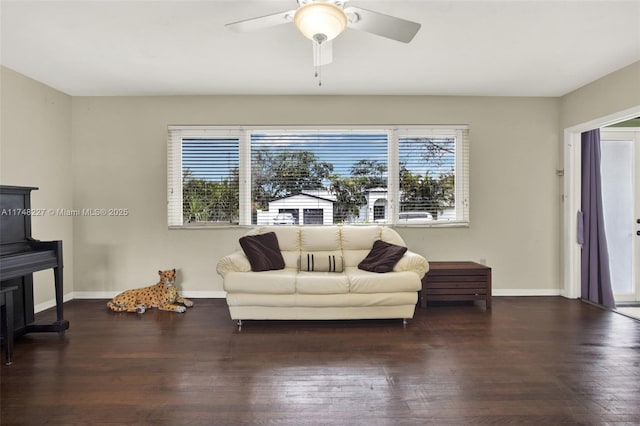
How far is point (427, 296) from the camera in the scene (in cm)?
390

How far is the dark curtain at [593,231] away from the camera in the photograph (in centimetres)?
411

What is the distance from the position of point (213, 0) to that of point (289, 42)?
77 cm

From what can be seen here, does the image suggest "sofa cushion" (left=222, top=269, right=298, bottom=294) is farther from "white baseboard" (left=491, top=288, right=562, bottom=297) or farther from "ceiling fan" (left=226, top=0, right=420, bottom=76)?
"white baseboard" (left=491, top=288, right=562, bottom=297)

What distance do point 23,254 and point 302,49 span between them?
9.56 ft

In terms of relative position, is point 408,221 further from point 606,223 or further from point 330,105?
point 606,223

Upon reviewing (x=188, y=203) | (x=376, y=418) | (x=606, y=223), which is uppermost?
(x=188, y=203)

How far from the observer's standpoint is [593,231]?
→ 13.7 feet

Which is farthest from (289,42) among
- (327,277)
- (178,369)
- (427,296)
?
(427,296)

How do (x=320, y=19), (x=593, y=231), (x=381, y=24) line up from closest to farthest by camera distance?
(x=320, y=19) < (x=381, y=24) < (x=593, y=231)

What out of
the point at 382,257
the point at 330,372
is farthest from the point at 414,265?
the point at 330,372

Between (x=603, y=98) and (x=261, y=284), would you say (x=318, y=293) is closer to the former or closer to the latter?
(x=261, y=284)

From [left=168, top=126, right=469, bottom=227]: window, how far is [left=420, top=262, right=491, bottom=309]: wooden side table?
2.47 feet

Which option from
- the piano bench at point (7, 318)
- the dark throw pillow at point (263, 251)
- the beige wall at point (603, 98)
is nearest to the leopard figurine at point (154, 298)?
the dark throw pillow at point (263, 251)

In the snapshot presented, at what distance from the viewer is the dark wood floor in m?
1.95
